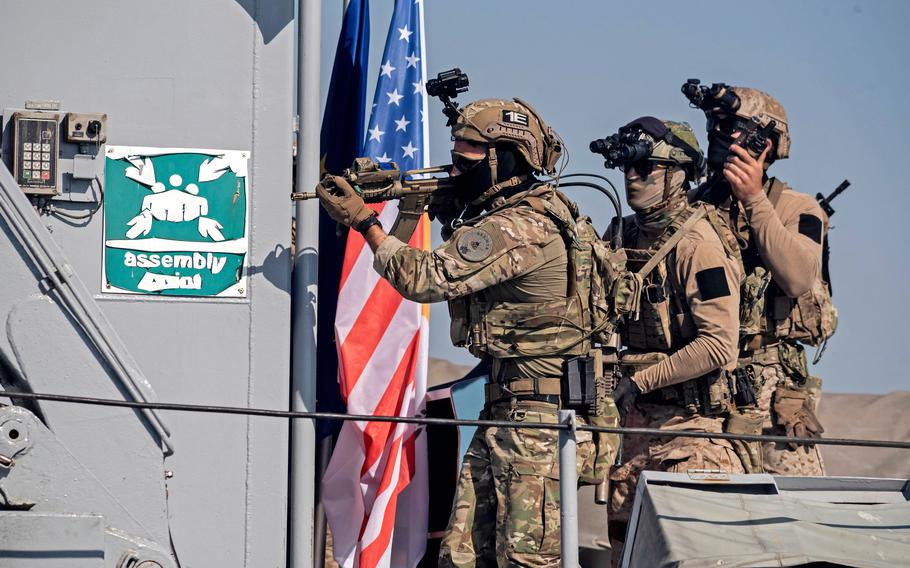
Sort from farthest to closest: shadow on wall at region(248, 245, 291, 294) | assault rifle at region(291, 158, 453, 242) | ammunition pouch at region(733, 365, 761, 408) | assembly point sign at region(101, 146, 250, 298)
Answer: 1. ammunition pouch at region(733, 365, 761, 408)
2. assault rifle at region(291, 158, 453, 242)
3. shadow on wall at region(248, 245, 291, 294)
4. assembly point sign at region(101, 146, 250, 298)

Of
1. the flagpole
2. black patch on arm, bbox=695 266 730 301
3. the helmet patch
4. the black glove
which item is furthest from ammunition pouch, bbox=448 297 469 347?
black patch on arm, bbox=695 266 730 301

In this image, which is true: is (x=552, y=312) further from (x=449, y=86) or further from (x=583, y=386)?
(x=449, y=86)

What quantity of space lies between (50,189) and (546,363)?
2325 millimetres

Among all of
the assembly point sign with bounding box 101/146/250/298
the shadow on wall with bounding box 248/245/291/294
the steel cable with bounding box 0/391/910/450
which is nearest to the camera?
the steel cable with bounding box 0/391/910/450

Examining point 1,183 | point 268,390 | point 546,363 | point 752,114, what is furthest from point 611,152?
point 1,183

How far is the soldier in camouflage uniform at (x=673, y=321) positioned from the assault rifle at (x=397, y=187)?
3.75 ft

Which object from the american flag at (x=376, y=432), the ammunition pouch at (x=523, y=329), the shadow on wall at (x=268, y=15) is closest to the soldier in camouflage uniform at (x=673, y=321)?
the ammunition pouch at (x=523, y=329)

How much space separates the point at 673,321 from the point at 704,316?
0.87 feet

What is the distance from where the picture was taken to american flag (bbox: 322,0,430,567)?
7094 millimetres

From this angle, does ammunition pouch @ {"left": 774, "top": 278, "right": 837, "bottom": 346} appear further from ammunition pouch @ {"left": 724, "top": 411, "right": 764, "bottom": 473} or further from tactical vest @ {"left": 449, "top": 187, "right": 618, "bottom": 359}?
tactical vest @ {"left": 449, "top": 187, "right": 618, "bottom": 359}

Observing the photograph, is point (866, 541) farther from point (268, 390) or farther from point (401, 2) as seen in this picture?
point (401, 2)

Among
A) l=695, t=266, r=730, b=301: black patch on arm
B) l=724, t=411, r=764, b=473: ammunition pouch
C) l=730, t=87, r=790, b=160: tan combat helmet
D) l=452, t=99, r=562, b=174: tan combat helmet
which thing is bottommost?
l=724, t=411, r=764, b=473: ammunition pouch

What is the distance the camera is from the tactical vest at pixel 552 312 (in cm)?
623

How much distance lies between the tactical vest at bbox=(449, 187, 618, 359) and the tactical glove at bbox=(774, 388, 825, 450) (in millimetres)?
1499
